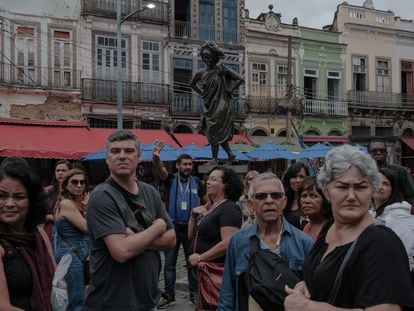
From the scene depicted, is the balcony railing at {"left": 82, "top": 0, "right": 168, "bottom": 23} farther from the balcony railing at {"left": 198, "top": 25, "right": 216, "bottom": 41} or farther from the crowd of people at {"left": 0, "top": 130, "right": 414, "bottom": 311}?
the crowd of people at {"left": 0, "top": 130, "right": 414, "bottom": 311}

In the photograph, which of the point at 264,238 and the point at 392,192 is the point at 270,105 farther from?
Answer: the point at 264,238

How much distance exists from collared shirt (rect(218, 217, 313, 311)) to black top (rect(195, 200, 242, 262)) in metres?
1.03

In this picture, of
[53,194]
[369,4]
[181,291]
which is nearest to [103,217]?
[53,194]

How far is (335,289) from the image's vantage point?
2160 mm

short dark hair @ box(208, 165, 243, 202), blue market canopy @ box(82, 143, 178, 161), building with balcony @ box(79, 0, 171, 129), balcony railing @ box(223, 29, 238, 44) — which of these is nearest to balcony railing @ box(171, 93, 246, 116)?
building with balcony @ box(79, 0, 171, 129)

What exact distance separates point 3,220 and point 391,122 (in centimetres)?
3159

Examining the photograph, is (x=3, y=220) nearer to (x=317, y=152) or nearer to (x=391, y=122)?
(x=317, y=152)

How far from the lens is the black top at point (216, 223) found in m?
4.38

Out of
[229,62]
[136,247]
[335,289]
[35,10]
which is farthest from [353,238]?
[229,62]

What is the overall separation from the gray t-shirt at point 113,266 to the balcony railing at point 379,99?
28.6 meters

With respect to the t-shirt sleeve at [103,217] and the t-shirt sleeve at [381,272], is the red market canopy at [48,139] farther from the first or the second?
the t-shirt sleeve at [381,272]

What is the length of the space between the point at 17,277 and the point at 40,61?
2144cm

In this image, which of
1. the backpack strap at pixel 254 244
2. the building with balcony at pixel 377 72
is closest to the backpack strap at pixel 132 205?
the backpack strap at pixel 254 244

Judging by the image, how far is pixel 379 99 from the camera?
31.2 m
